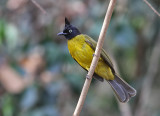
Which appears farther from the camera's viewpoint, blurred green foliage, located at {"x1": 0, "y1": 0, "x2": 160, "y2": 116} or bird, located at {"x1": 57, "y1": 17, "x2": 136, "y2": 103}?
blurred green foliage, located at {"x1": 0, "y1": 0, "x2": 160, "y2": 116}

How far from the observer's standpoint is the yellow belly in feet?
9.23

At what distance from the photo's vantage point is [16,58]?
10.8 feet

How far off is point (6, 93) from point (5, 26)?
671 mm

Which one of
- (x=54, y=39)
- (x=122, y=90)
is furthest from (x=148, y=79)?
(x=54, y=39)

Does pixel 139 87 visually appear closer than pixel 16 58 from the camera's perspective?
No

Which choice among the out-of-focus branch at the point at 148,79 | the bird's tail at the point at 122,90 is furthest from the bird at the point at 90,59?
the out-of-focus branch at the point at 148,79

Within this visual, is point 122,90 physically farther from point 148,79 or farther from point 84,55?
point 148,79

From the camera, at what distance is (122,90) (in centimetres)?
292

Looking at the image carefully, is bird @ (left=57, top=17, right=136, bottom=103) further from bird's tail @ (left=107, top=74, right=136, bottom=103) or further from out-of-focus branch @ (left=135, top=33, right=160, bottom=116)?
out-of-focus branch @ (left=135, top=33, right=160, bottom=116)

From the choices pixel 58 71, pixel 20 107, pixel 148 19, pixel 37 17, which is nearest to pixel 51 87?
pixel 58 71

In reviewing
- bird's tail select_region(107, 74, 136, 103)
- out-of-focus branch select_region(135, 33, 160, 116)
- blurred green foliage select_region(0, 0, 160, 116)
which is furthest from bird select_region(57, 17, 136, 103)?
out-of-focus branch select_region(135, 33, 160, 116)

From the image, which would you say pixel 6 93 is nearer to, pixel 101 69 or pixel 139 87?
pixel 101 69

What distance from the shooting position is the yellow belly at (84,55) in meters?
2.81

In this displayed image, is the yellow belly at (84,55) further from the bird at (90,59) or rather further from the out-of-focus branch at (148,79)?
the out-of-focus branch at (148,79)
